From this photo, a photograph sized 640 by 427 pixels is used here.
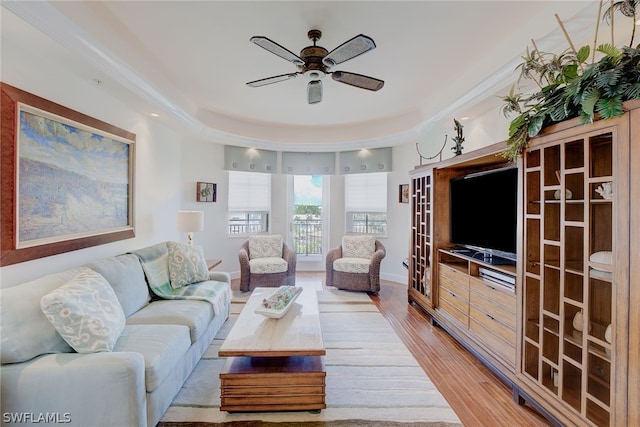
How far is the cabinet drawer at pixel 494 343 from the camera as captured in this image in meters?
2.15

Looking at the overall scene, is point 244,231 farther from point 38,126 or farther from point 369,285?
point 38,126

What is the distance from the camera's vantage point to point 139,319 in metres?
2.31

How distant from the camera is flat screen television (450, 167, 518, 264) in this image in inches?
95.3

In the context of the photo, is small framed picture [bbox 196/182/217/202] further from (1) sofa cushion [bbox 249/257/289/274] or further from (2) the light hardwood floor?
(2) the light hardwood floor

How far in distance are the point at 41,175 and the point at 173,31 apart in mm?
1580

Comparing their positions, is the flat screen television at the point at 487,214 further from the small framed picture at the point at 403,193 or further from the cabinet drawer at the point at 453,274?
the small framed picture at the point at 403,193

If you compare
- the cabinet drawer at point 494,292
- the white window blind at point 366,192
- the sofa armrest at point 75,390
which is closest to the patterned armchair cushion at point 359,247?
the white window blind at point 366,192

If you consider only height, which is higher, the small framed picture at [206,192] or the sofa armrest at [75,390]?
the small framed picture at [206,192]

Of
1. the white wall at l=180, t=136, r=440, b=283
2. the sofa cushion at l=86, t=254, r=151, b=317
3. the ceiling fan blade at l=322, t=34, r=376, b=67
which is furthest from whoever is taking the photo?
the white wall at l=180, t=136, r=440, b=283

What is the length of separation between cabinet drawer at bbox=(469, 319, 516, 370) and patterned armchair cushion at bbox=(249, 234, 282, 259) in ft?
10.5

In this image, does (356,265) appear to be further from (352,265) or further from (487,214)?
(487,214)

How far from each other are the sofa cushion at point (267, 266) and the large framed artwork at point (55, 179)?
6.25 ft

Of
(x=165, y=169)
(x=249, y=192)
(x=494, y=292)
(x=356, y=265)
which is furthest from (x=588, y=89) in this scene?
(x=249, y=192)

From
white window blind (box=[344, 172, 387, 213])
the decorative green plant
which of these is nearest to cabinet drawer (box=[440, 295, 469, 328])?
the decorative green plant
